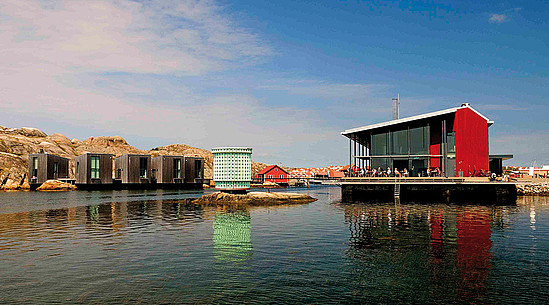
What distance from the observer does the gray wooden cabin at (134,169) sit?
11488 centimetres

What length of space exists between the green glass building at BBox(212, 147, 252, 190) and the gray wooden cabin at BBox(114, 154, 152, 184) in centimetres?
7328

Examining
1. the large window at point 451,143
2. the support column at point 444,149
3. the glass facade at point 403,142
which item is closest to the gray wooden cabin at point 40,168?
the glass facade at point 403,142

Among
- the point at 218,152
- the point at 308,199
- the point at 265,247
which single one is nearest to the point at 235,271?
the point at 265,247

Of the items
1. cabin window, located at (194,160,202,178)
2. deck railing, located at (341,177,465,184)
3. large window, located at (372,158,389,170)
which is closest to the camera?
deck railing, located at (341,177,465,184)

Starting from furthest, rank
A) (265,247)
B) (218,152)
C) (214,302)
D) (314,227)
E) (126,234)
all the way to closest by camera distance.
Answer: (218,152) < (314,227) < (126,234) < (265,247) < (214,302)

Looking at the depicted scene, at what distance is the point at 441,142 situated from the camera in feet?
200

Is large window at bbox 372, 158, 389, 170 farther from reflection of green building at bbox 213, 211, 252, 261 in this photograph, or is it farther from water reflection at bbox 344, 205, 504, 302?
reflection of green building at bbox 213, 211, 252, 261

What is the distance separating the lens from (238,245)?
66.4ft

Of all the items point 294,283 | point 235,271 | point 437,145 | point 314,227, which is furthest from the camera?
point 437,145

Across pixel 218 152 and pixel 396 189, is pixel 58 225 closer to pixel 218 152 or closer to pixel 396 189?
pixel 218 152

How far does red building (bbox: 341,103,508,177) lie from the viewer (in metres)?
59.7

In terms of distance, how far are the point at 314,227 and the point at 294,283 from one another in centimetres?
1402

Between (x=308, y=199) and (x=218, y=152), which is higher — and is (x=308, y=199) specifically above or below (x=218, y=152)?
below

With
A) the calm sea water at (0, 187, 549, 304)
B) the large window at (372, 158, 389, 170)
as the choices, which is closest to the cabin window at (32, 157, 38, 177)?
the large window at (372, 158, 389, 170)
